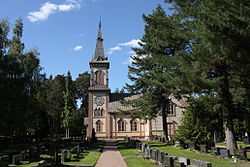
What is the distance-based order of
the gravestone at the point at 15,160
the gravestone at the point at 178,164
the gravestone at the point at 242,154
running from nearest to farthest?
the gravestone at the point at 178,164
the gravestone at the point at 242,154
the gravestone at the point at 15,160

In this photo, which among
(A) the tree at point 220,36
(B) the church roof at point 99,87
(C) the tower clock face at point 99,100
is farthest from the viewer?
(B) the church roof at point 99,87

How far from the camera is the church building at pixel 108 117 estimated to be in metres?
45.3

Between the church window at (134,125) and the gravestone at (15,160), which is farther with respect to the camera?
the church window at (134,125)

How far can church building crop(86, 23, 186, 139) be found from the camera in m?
45.3

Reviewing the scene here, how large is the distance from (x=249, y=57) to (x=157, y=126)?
34253 mm

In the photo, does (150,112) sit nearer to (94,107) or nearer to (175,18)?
(175,18)

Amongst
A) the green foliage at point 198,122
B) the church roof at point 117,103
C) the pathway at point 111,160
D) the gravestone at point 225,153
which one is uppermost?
the church roof at point 117,103

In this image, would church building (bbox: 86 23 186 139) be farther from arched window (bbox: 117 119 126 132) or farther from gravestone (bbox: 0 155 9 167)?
gravestone (bbox: 0 155 9 167)

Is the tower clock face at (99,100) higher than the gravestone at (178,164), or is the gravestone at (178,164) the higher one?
the tower clock face at (99,100)

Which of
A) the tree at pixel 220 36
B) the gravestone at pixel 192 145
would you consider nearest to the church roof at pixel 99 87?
the gravestone at pixel 192 145

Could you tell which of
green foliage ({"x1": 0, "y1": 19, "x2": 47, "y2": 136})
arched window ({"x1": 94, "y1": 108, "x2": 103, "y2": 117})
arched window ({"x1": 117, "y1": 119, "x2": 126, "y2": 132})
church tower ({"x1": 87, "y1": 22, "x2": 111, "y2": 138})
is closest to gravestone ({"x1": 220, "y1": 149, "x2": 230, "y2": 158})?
green foliage ({"x1": 0, "y1": 19, "x2": 47, "y2": 136})

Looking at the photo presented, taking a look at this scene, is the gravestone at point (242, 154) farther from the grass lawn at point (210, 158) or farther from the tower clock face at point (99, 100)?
the tower clock face at point (99, 100)

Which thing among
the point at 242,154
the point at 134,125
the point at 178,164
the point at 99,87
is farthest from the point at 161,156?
the point at 99,87

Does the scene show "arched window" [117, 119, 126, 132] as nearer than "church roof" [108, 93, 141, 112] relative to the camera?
Yes
